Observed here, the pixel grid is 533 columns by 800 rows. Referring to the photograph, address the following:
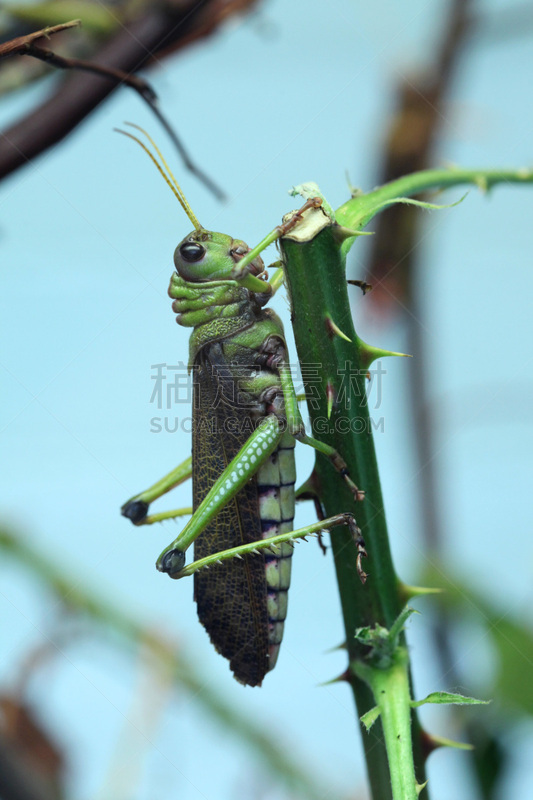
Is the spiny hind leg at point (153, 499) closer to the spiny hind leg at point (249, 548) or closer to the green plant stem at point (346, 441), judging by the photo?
the spiny hind leg at point (249, 548)

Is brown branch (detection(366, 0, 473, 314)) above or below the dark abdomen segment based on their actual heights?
above

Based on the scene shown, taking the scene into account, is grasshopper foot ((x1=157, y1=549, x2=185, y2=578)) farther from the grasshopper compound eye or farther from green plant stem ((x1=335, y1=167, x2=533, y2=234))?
green plant stem ((x1=335, y1=167, x2=533, y2=234))

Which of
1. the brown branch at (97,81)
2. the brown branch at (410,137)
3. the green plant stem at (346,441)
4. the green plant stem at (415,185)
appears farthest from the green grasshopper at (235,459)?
the brown branch at (410,137)

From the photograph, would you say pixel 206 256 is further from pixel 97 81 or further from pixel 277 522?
pixel 277 522

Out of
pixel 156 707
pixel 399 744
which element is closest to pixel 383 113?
Result: pixel 156 707

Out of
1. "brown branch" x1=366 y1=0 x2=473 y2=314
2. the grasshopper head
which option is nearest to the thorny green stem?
the grasshopper head

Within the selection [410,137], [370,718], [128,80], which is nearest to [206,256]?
[128,80]

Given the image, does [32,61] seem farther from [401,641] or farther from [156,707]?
[156,707]

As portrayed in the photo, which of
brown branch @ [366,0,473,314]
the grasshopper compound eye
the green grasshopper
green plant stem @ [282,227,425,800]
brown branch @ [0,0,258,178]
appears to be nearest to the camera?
green plant stem @ [282,227,425,800]
